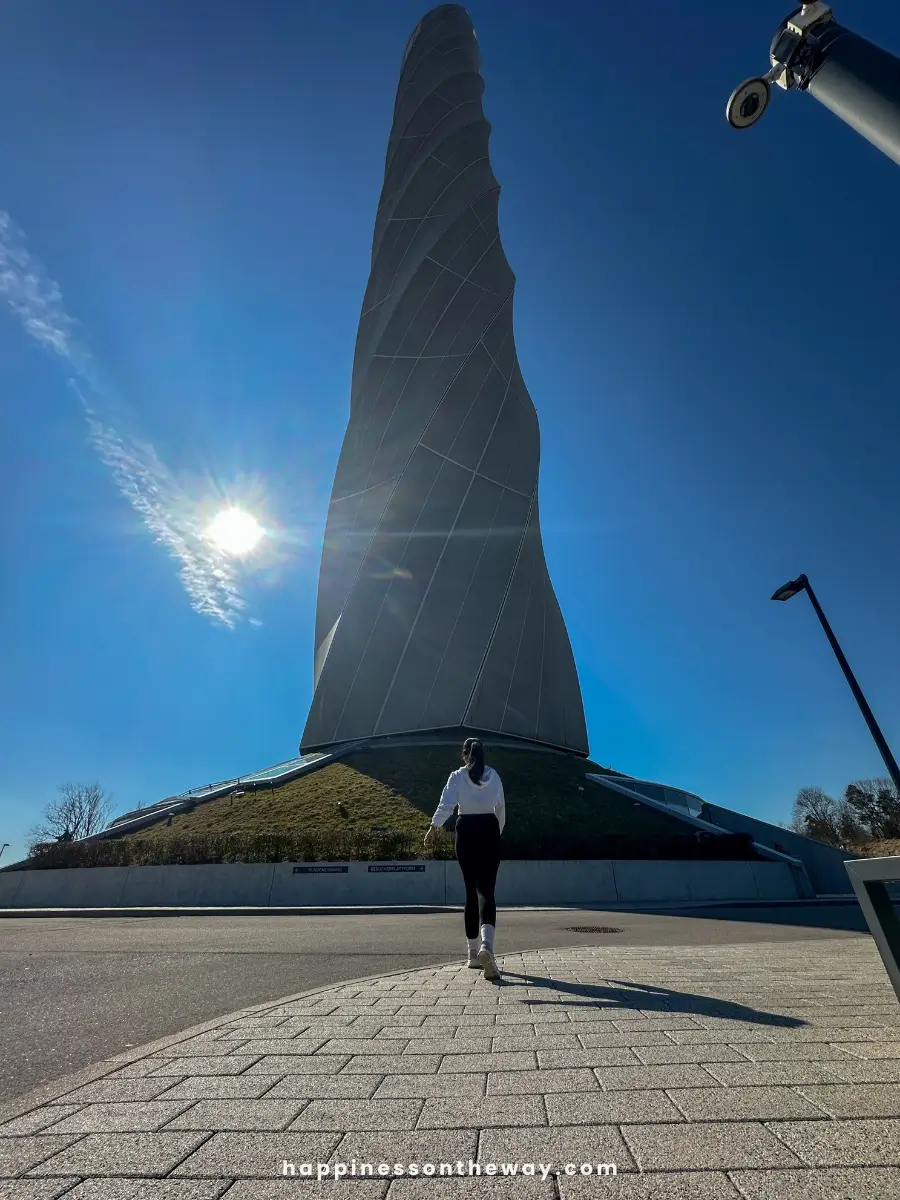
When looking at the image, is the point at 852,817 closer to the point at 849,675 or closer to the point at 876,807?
the point at 876,807

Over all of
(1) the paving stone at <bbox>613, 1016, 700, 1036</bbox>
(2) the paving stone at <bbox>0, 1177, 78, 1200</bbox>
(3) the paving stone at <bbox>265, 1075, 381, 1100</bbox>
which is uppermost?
(1) the paving stone at <bbox>613, 1016, 700, 1036</bbox>

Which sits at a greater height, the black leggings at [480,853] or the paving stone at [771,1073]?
the black leggings at [480,853]

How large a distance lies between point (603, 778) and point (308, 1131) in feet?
99.6

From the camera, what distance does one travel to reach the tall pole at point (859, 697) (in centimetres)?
1067

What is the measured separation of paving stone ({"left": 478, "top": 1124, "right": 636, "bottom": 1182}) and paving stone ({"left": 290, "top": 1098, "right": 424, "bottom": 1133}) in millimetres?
290

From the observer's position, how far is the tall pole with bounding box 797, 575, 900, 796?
35.0ft

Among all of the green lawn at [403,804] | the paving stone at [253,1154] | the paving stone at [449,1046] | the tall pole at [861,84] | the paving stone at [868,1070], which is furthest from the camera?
the green lawn at [403,804]

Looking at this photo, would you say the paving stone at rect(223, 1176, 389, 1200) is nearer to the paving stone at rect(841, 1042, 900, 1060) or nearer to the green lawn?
the paving stone at rect(841, 1042, 900, 1060)

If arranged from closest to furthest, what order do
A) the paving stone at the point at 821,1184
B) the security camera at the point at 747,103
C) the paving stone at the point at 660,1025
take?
the paving stone at the point at 821,1184 → the paving stone at the point at 660,1025 → the security camera at the point at 747,103

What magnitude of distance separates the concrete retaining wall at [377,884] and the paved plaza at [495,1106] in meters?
13.8

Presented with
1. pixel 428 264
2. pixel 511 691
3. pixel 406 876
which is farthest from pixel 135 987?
pixel 428 264

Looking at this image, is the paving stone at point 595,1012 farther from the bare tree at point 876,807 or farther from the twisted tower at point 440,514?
the bare tree at point 876,807

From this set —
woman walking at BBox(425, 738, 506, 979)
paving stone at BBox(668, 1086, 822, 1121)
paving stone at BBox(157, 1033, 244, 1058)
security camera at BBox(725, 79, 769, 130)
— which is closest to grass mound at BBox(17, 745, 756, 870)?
woman walking at BBox(425, 738, 506, 979)

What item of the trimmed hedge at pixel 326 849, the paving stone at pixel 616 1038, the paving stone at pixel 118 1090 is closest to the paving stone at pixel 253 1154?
the paving stone at pixel 118 1090
